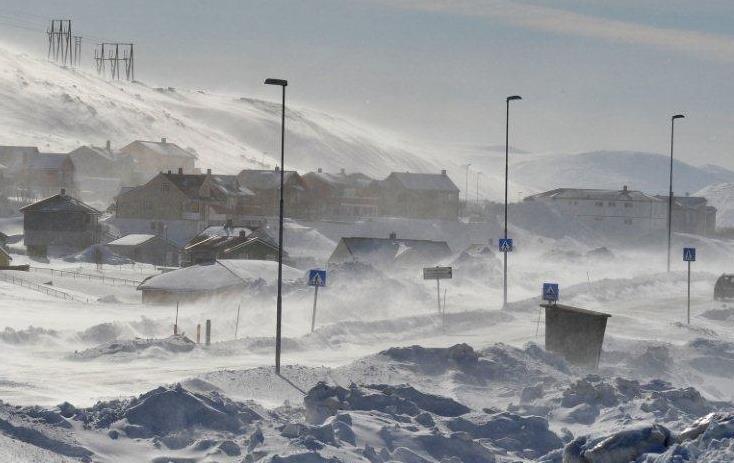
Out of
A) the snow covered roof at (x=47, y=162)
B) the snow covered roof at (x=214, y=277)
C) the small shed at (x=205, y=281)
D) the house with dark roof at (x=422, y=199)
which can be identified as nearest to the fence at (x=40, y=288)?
the small shed at (x=205, y=281)

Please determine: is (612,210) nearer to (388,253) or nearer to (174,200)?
(174,200)

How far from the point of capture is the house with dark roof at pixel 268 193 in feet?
409

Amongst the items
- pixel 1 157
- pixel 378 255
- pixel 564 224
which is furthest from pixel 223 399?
pixel 1 157

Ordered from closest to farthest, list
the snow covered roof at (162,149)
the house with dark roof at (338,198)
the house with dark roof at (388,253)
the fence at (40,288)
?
1. the fence at (40,288)
2. the house with dark roof at (388,253)
3. the house with dark roof at (338,198)
4. the snow covered roof at (162,149)

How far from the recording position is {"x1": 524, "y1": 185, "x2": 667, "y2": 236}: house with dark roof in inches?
5497

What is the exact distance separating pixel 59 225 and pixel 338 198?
45.6 metres

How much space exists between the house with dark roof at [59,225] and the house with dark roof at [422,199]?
44.4m

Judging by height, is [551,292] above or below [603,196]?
below

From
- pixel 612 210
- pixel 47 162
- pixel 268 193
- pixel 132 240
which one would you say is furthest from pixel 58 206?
pixel 612 210

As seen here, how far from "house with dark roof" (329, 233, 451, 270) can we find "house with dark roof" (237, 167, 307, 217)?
3454cm

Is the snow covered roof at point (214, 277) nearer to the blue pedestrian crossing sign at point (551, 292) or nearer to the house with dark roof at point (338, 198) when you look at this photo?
the blue pedestrian crossing sign at point (551, 292)

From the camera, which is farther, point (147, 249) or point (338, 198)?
point (338, 198)

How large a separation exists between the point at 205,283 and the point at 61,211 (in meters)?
41.8

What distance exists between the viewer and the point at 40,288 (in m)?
67.6
